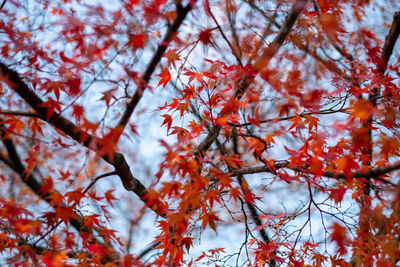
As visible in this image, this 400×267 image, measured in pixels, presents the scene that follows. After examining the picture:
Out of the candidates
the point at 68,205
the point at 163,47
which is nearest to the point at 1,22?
the point at 163,47

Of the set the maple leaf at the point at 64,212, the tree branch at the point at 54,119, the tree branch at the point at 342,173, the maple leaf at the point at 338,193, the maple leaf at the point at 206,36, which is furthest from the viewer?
the maple leaf at the point at 338,193

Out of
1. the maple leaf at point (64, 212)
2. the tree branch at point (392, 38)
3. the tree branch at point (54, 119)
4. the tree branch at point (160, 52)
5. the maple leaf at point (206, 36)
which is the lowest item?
the maple leaf at point (64, 212)

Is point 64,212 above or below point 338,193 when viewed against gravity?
below

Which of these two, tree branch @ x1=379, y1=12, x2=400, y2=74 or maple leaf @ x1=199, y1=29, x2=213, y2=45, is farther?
tree branch @ x1=379, y1=12, x2=400, y2=74

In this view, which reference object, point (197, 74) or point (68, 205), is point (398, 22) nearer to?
point (197, 74)

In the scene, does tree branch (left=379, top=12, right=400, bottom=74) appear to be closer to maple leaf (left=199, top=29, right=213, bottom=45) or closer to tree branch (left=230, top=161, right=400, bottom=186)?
tree branch (left=230, top=161, right=400, bottom=186)

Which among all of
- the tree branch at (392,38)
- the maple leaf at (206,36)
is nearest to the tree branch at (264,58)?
the maple leaf at (206,36)

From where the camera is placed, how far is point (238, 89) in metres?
2.29

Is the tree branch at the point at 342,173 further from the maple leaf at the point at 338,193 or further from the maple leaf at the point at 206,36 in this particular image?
the maple leaf at the point at 206,36

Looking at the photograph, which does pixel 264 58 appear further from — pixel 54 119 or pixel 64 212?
pixel 64 212

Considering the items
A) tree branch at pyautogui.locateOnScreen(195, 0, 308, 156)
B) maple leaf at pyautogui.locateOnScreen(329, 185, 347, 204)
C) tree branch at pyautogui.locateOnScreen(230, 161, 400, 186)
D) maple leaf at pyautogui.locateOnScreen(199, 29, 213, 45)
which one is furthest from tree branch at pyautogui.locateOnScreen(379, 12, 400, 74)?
maple leaf at pyautogui.locateOnScreen(199, 29, 213, 45)

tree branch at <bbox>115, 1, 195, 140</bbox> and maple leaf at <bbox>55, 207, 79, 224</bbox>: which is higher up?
tree branch at <bbox>115, 1, 195, 140</bbox>

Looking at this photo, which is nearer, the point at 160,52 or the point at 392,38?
the point at 160,52

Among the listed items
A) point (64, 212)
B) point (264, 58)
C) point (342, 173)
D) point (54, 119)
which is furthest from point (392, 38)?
point (64, 212)
